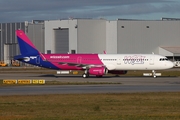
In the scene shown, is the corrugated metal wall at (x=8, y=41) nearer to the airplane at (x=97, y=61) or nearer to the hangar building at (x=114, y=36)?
the hangar building at (x=114, y=36)

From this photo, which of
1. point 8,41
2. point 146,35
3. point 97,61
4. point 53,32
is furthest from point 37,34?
point 97,61

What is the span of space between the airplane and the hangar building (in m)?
42.9

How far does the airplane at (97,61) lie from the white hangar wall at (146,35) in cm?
4408

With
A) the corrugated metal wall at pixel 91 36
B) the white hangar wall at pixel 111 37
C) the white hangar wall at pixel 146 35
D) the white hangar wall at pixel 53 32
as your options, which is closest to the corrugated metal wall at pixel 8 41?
the white hangar wall at pixel 53 32

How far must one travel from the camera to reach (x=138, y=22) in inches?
4680

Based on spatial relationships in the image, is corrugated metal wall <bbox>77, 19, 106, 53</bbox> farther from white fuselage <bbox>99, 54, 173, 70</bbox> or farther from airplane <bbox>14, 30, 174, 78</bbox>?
white fuselage <bbox>99, 54, 173, 70</bbox>

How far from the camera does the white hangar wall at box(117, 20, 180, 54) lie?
11772 cm

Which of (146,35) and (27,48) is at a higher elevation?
(146,35)

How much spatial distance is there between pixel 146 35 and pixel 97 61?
48.8 metres

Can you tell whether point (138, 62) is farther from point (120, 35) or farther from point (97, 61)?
point (120, 35)

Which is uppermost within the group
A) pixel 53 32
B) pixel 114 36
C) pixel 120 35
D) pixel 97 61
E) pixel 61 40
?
pixel 53 32

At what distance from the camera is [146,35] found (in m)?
120

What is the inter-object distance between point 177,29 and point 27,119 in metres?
98.9

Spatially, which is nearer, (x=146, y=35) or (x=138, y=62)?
(x=138, y=62)
